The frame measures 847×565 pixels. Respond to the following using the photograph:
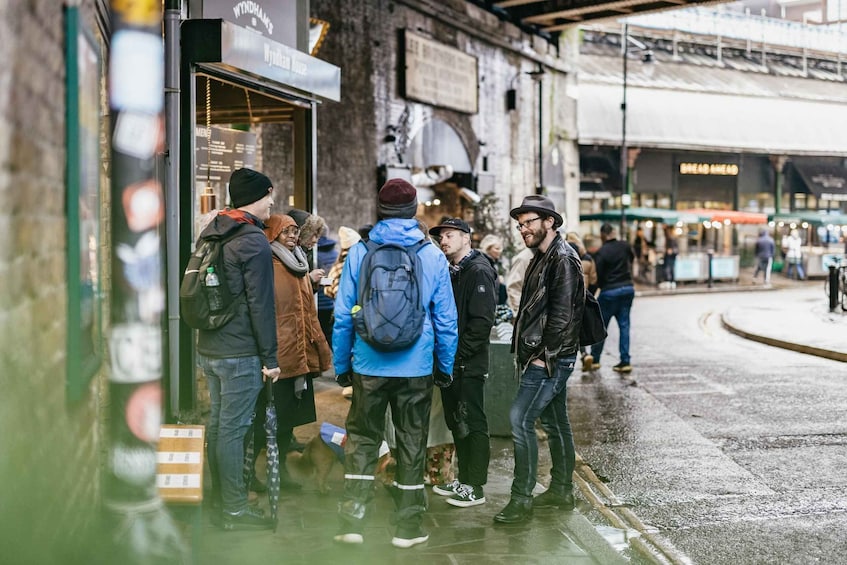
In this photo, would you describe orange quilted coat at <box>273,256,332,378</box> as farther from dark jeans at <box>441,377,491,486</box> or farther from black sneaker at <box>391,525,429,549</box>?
black sneaker at <box>391,525,429,549</box>

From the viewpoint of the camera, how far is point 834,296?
20.2m

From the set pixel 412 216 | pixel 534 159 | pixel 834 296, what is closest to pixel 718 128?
pixel 534 159

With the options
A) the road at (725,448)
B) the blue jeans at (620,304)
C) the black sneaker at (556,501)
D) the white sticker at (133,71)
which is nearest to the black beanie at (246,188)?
the black sneaker at (556,501)

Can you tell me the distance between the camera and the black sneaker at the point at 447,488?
20.0ft

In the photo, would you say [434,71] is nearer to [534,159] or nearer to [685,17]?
[534,159]

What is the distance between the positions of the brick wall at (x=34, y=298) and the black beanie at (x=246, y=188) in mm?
1980

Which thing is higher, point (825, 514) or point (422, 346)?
point (422, 346)

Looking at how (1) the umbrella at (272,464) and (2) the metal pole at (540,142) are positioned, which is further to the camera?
(2) the metal pole at (540,142)

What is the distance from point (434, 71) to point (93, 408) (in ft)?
51.9

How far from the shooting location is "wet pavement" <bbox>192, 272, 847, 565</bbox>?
16.9 feet

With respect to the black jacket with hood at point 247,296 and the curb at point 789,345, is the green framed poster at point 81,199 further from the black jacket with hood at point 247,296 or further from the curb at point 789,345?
the curb at point 789,345

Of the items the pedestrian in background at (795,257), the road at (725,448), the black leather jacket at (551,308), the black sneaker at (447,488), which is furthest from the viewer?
the pedestrian in background at (795,257)

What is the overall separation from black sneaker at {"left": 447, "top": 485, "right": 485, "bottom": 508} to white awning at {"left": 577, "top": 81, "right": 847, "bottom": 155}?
29419 millimetres

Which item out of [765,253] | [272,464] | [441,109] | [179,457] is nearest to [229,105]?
[272,464]
